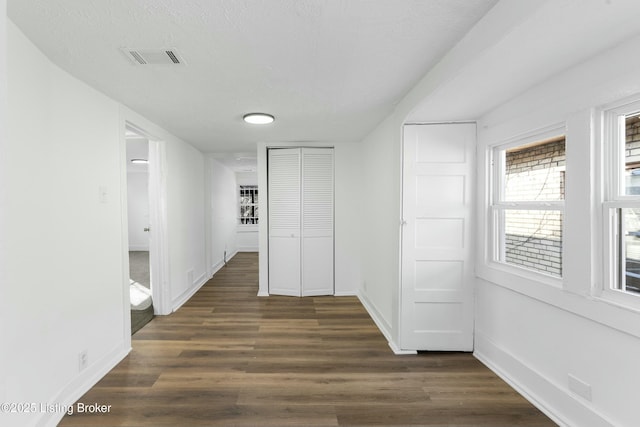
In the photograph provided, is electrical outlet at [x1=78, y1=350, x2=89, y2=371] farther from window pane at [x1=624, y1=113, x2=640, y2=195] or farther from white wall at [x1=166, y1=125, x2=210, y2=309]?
window pane at [x1=624, y1=113, x2=640, y2=195]

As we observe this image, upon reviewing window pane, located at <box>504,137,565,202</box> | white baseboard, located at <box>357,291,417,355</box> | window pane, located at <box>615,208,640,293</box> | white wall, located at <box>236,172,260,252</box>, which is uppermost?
window pane, located at <box>504,137,565,202</box>

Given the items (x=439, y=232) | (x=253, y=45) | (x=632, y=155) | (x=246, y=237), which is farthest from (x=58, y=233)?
(x=246, y=237)

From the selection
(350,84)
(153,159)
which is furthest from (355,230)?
(153,159)

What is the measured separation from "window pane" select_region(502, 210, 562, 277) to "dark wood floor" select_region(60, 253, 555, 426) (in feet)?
3.16

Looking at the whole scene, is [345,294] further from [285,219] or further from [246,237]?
[246,237]

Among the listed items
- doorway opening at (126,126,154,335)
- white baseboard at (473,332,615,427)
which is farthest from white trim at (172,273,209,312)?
white baseboard at (473,332,615,427)

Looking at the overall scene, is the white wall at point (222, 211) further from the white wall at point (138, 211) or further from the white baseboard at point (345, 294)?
the white wall at point (138, 211)

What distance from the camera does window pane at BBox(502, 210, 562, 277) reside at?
195 cm

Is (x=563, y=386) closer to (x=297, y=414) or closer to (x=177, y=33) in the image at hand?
(x=297, y=414)

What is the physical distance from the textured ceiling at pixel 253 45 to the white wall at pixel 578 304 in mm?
768

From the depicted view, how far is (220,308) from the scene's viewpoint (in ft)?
12.5

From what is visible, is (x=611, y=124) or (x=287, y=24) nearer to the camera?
(x=287, y=24)

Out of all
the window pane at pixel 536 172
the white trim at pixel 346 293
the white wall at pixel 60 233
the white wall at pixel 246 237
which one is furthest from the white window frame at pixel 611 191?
the white wall at pixel 246 237

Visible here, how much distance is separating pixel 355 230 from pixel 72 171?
3303 mm
